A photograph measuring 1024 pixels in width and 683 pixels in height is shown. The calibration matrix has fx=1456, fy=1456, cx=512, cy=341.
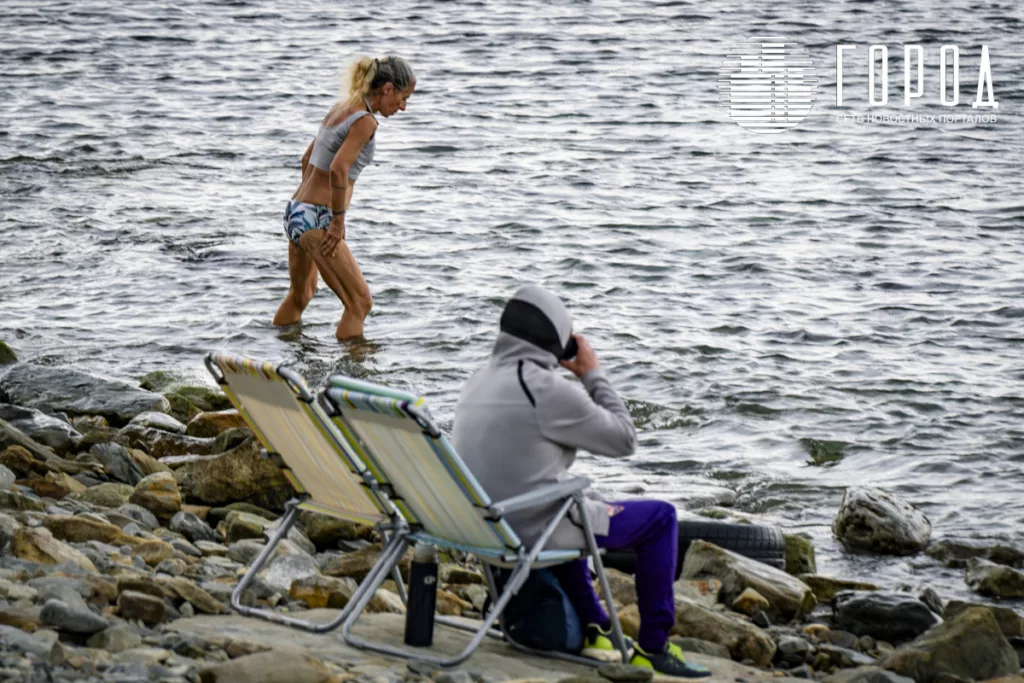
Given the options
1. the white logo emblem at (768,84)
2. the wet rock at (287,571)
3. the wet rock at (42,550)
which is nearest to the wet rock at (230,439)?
the wet rock at (287,571)

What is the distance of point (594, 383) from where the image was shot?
5.35 m

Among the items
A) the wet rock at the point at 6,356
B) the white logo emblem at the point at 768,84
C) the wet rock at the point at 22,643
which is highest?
the wet rock at the point at 22,643

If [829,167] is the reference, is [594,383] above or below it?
above

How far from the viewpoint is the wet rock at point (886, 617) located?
260 inches

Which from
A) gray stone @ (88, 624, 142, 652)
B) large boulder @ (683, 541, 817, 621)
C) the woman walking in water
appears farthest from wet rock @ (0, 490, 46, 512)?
the woman walking in water

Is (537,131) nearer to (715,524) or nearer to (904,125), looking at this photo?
(904,125)

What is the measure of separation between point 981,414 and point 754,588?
4.78m

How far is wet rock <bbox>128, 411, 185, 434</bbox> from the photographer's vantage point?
9336 mm

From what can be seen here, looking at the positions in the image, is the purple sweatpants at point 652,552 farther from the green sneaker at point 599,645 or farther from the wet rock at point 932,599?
the wet rock at point 932,599

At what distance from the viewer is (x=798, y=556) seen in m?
7.57

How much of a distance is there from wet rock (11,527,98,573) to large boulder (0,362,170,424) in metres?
4.29

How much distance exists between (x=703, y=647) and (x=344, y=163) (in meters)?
5.53

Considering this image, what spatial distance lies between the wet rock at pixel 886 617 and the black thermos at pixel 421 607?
238 centimetres

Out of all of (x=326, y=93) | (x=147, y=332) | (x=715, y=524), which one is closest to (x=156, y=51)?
(x=326, y=93)
